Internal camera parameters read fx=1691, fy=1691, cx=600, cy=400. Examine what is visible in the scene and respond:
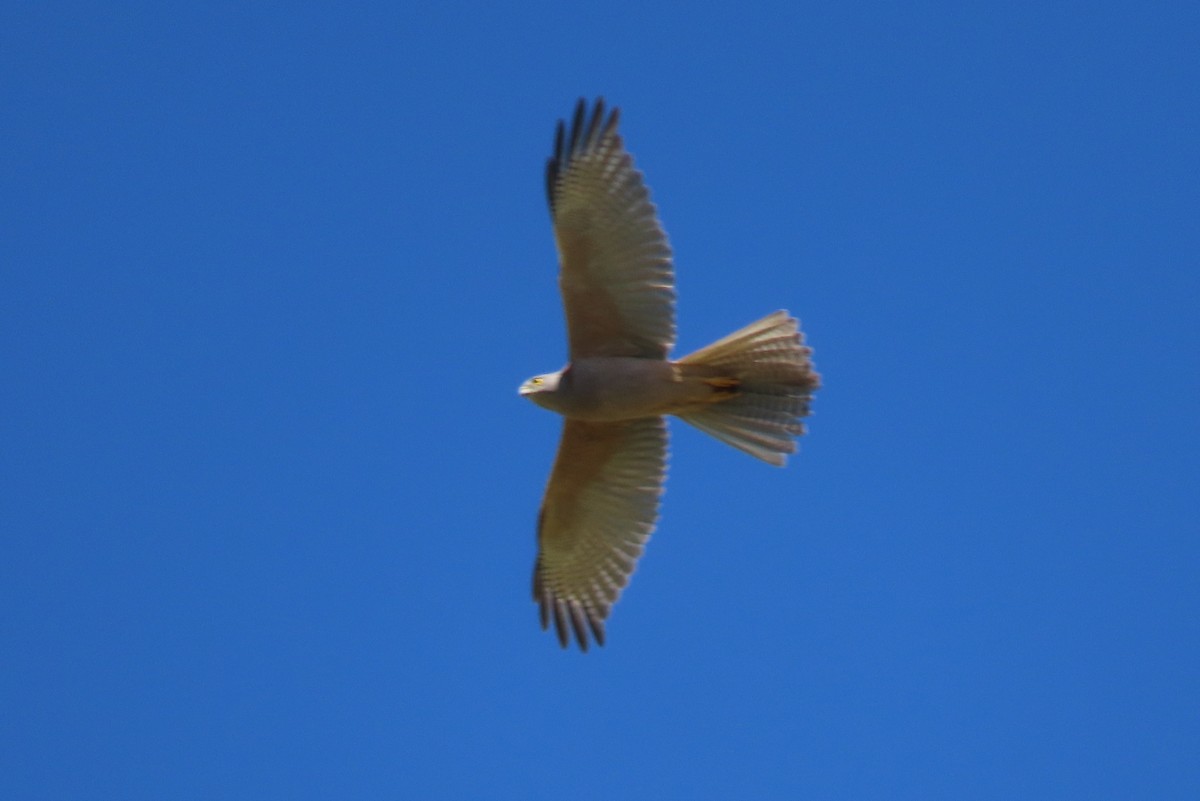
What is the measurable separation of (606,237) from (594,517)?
2114mm

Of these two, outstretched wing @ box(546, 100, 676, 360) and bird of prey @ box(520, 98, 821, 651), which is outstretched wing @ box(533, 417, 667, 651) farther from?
outstretched wing @ box(546, 100, 676, 360)

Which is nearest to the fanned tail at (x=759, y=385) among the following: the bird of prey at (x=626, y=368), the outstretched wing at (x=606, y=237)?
the bird of prey at (x=626, y=368)

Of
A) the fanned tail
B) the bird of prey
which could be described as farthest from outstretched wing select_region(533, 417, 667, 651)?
the fanned tail

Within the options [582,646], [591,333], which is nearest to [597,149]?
[591,333]

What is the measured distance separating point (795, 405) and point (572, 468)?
4.97 ft

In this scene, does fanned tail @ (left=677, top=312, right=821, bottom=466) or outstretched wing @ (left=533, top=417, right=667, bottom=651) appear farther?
outstretched wing @ (left=533, top=417, right=667, bottom=651)

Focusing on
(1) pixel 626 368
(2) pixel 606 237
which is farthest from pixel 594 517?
(2) pixel 606 237

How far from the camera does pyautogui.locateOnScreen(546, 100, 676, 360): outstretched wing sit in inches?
381

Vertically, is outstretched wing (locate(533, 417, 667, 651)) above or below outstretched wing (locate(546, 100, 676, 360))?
below

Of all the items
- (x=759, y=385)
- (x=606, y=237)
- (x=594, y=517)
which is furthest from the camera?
(x=594, y=517)

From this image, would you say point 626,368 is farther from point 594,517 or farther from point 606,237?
point 594,517

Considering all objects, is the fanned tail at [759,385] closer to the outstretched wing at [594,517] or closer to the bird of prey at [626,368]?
the bird of prey at [626,368]

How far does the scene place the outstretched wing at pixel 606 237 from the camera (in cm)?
968

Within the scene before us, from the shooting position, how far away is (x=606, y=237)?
381 inches
